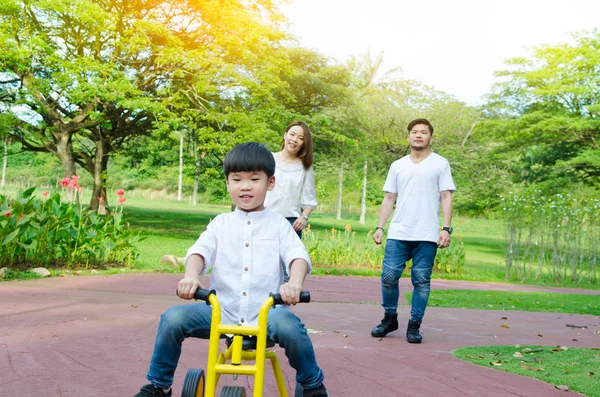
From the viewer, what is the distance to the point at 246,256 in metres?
2.78

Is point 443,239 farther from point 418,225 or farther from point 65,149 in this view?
point 65,149

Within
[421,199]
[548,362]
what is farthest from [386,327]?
[548,362]

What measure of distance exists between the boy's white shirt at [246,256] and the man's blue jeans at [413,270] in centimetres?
253

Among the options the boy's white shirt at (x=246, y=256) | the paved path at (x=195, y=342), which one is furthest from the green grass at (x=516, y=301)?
the boy's white shirt at (x=246, y=256)

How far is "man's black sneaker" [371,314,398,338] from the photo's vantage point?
527 cm

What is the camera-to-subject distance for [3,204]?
327 inches

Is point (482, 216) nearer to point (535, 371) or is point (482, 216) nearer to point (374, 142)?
point (374, 142)

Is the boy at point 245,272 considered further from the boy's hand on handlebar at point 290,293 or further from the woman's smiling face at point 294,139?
the woman's smiling face at point 294,139

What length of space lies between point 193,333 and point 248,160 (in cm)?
74

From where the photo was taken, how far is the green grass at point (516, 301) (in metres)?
8.19

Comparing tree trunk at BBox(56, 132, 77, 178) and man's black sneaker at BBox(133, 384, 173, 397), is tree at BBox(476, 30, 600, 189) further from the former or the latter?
man's black sneaker at BBox(133, 384, 173, 397)

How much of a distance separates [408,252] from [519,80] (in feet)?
75.6

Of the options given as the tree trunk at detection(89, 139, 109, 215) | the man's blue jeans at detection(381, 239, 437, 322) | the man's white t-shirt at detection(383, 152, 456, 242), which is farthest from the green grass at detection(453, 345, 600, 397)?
the tree trunk at detection(89, 139, 109, 215)

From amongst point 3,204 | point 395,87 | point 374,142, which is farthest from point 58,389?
point 395,87
